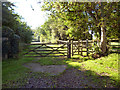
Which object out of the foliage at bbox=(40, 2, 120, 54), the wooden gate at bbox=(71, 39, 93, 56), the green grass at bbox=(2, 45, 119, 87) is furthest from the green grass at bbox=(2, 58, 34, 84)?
the wooden gate at bbox=(71, 39, 93, 56)

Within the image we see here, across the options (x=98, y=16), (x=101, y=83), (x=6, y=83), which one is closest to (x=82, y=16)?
(x=98, y=16)

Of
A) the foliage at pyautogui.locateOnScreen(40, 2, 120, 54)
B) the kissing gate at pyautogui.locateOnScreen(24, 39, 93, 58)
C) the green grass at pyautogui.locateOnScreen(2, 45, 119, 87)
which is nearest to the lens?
the green grass at pyautogui.locateOnScreen(2, 45, 119, 87)

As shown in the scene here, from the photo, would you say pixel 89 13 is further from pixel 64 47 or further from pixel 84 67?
pixel 84 67

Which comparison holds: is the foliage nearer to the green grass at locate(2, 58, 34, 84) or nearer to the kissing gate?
the kissing gate

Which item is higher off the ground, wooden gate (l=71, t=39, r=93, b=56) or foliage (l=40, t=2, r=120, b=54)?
foliage (l=40, t=2, r=120, b=54)

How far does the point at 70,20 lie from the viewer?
700cm

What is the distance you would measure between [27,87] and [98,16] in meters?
7.17

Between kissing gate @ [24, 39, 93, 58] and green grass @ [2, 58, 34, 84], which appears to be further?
kissing gate @ [24, 39, 93, 58]

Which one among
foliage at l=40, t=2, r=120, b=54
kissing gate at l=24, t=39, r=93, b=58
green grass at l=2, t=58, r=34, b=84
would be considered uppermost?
foliage at l=40, t=2, r=120, b=54

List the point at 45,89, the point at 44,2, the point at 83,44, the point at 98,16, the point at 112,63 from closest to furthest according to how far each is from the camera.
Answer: the point at 45,89, the point at 112,63, the point at 44,2, the point at 98,16, the point at 83,44

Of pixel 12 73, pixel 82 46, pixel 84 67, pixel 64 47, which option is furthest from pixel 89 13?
pixel 12 73

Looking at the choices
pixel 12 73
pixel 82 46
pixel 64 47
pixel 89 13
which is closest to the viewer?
pixel 12 73

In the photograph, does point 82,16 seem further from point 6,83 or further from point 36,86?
point 6,83

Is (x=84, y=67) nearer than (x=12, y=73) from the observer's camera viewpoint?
No
